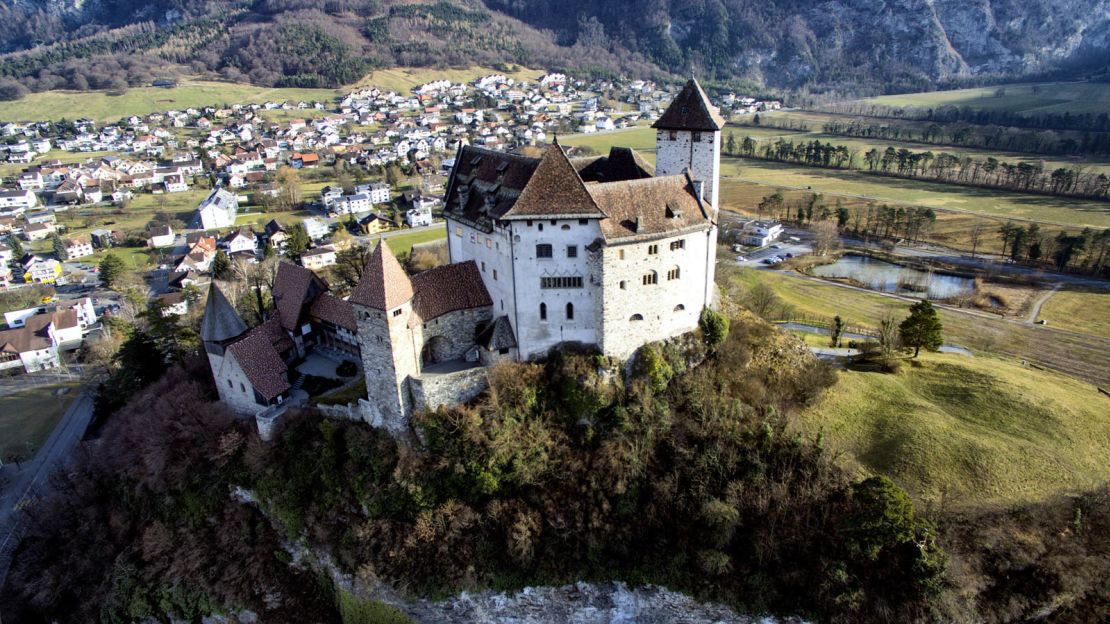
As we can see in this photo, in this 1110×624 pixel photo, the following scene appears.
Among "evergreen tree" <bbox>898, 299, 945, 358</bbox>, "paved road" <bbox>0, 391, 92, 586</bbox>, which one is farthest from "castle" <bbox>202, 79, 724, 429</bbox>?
"paved road" <bbox>0, 391, 92, 586</bbox>

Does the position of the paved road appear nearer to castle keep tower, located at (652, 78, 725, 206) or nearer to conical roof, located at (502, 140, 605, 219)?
conical roof, located at (502, 140, 605, 219)

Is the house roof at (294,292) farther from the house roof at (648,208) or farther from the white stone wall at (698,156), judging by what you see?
the white stone wall at (698,156)

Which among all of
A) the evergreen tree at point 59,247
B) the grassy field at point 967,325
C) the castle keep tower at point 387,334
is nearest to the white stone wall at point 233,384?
the castle keep tower at point 387,334

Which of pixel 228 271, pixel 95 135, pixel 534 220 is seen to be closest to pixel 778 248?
pixel 534 220

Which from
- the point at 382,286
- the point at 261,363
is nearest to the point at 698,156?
the point at 382,286

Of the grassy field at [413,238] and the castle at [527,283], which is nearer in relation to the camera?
the castle at [527,283]

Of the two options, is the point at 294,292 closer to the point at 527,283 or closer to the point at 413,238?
the point at 527,283
